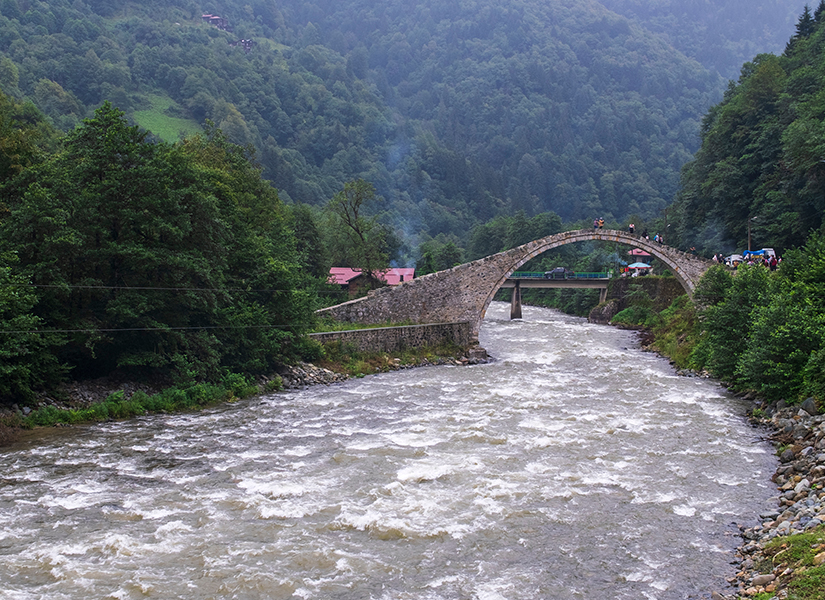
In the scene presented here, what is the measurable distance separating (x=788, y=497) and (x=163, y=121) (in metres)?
104

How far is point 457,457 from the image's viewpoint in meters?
15.6

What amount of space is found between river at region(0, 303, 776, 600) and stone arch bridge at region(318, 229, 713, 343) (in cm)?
1067

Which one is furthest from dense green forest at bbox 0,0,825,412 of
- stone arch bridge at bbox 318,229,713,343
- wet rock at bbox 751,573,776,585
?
wet rock at bbox 751,573,776,585

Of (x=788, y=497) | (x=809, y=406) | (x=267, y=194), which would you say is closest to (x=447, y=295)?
(x=267, y=194)

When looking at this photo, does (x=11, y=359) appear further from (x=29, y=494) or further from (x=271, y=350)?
(x=271, y=350)

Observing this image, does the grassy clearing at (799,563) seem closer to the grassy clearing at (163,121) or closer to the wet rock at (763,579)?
the wet rock at (763,579)

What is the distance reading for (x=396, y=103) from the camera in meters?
188

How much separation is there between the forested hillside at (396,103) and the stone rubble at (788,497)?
266 feet

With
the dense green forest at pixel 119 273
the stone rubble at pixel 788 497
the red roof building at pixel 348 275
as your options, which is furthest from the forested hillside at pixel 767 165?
the dense green forest at pixel 119 273

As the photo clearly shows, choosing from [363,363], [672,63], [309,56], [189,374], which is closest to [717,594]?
[189,374]

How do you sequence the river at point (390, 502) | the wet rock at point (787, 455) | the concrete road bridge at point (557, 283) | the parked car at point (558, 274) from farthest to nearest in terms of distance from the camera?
the parked car at point (558, 274), the concrete road bridge at point (557, 283), the wet rock at point (787, 455), the river at point (390, 502)

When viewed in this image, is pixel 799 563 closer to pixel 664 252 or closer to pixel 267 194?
pixel 664 252

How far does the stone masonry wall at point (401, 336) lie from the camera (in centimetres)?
2836

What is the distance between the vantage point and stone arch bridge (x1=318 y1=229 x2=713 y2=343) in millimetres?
31969
